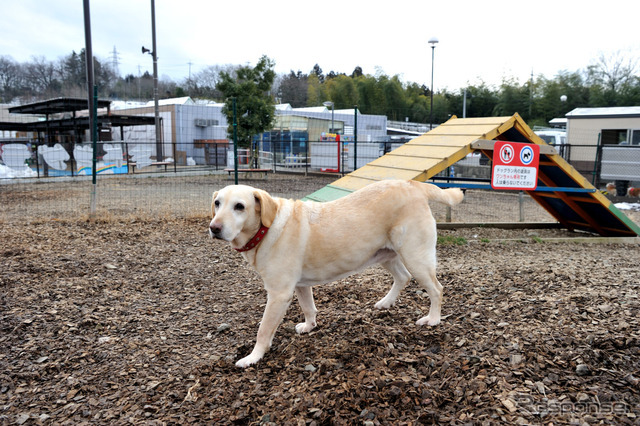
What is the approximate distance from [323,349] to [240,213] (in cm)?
115

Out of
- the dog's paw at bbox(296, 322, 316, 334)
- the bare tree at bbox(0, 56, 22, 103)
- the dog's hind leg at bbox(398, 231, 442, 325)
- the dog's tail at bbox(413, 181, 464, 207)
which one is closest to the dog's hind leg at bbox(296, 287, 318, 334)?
the dog's paw at bbox(296, 322, 316, 334)

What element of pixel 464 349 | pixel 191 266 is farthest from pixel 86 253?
pixel 464 349

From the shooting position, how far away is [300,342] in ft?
11.4

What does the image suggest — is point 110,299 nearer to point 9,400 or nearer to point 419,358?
point 9,400

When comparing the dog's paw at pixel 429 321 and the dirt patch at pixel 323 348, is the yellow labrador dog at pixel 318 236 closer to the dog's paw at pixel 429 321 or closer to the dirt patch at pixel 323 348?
the dog's paw at pixel 429 321

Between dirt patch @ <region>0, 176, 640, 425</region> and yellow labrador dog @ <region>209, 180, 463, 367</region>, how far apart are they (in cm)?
40

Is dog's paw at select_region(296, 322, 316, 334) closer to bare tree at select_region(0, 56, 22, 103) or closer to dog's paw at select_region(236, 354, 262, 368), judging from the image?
dog's paw at select_region(236, 354, 262, 368)

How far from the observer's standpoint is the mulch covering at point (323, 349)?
2580 mm

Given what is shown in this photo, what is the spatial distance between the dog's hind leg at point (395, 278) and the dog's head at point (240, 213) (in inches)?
50.0

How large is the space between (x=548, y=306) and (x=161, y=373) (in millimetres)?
3174

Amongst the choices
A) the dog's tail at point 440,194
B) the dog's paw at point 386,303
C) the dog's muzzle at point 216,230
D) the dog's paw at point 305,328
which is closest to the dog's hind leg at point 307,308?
the dog's paw at point 305,328

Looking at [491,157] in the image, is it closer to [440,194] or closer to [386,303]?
[440,194]

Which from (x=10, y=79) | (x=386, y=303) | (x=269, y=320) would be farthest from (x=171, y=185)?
(x=10, y=79)

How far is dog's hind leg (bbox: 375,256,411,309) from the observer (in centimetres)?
401
